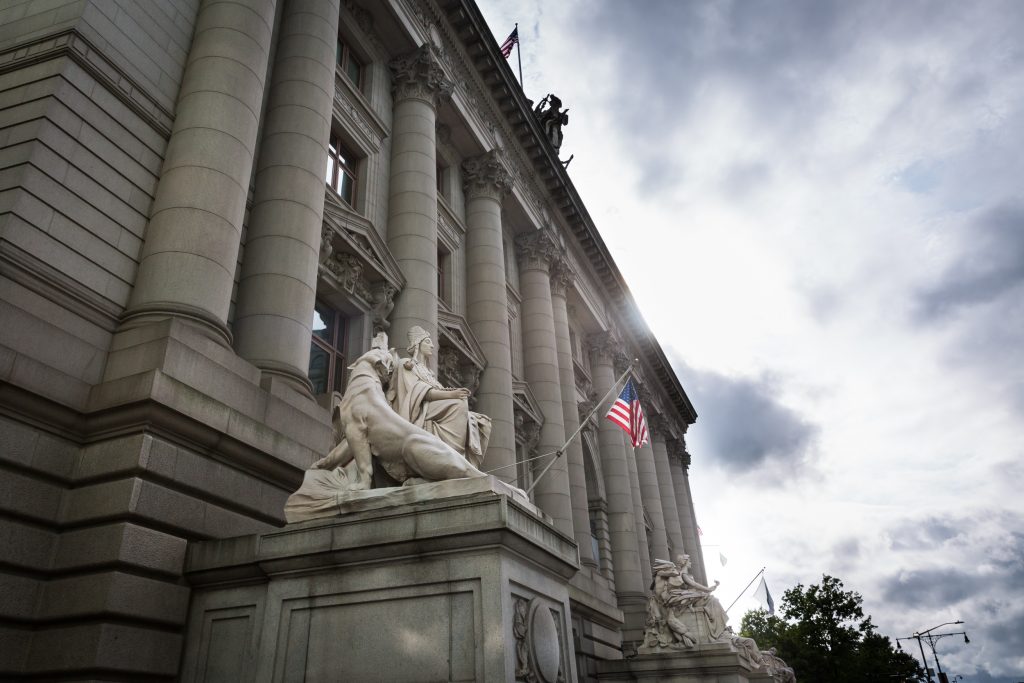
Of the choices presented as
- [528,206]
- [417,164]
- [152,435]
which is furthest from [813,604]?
[152,435]

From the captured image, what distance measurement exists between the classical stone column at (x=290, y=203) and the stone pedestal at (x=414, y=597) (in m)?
5.02

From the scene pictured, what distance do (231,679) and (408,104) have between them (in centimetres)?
1963

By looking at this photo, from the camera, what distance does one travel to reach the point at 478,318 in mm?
26312

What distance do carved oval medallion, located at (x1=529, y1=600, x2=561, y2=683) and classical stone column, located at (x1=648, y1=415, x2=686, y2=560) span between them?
4109 centimetres

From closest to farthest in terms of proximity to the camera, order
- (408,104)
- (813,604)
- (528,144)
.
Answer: (408,104) → (528,144) → (813,604)

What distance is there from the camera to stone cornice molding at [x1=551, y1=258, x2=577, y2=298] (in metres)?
35.5

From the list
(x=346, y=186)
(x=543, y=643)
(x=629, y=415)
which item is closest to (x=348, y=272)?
(x=346, y=186)

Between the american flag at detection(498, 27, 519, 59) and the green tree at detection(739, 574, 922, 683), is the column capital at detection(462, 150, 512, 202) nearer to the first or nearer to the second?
the american flag at detection(498, 27, 519, 59)

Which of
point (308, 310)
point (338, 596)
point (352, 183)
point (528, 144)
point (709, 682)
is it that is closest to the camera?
point (338, 596)

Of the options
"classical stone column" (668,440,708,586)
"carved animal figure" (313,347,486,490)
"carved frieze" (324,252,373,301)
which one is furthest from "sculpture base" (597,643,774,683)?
"classical stone column" (668,440,708,586)

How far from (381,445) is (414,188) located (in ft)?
48.3

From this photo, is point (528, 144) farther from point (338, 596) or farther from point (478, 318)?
point (338, 596)

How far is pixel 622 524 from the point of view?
35.6 meters

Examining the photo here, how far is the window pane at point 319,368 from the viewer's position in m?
17.6
